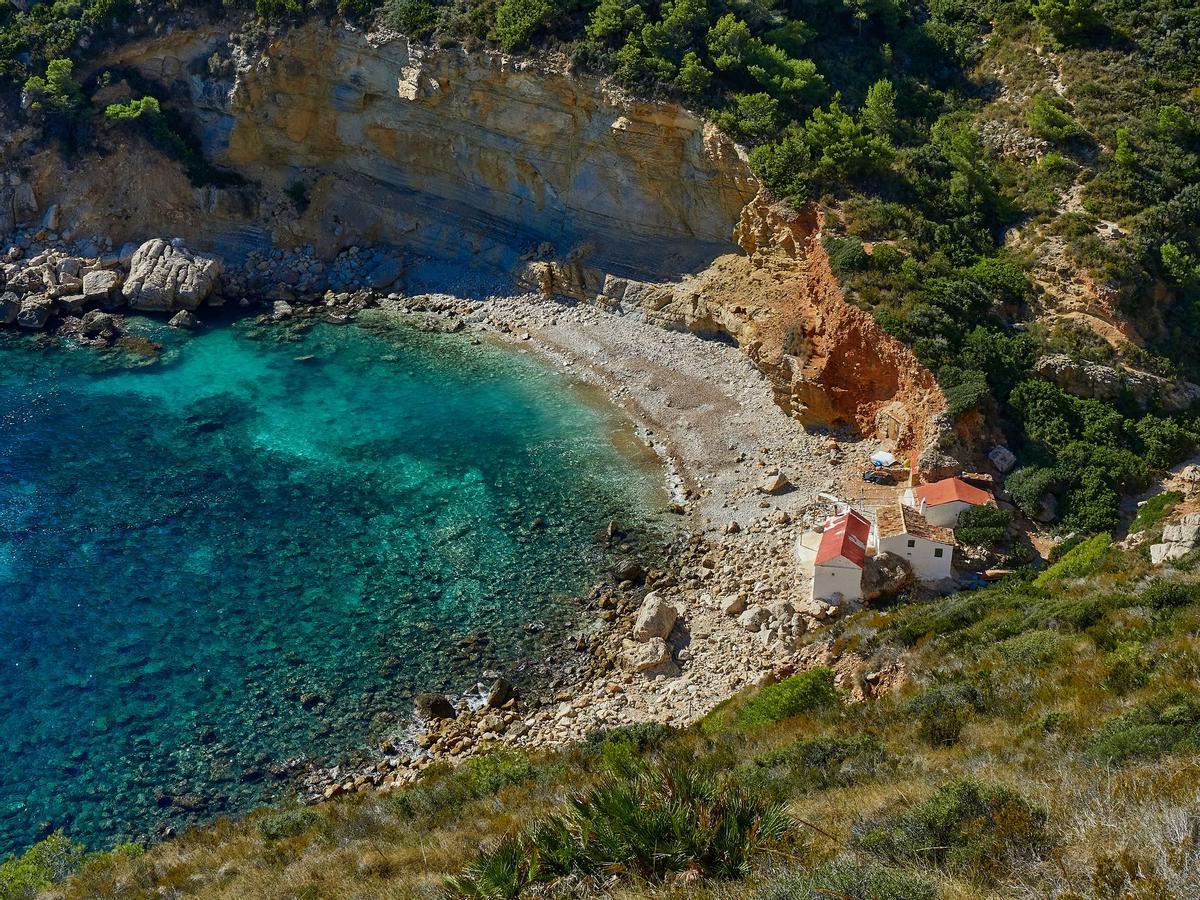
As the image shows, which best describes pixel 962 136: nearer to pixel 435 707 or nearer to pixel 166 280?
pixel 435 707

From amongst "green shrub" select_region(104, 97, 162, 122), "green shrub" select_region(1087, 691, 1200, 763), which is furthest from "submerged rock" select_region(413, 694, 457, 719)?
"green shrub" select_region(104, 97, 162, 122)

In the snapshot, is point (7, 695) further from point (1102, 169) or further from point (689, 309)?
point (1102, 169)

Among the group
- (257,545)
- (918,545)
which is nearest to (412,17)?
(257,545)

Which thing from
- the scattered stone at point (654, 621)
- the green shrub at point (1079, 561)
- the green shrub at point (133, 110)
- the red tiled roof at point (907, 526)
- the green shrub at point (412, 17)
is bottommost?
the scattered stone at point (654, 621)

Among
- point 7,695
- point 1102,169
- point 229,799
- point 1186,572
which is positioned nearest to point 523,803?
point 229,799

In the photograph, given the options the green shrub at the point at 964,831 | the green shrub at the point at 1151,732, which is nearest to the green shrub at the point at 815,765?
the green shrub at the point at 964,831

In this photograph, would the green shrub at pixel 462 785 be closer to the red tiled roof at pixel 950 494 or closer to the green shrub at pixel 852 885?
the green shrub at pixel 852 885
